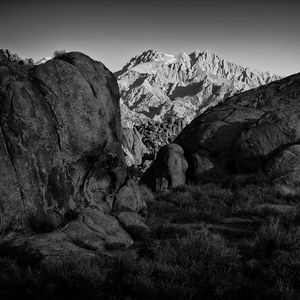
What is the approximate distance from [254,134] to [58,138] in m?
10.2

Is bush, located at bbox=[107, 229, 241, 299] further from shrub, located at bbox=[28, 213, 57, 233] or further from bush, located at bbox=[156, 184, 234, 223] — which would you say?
bush, located at bbox=[156, 184, 234, 223]

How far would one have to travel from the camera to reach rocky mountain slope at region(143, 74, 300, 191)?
15.2 metres

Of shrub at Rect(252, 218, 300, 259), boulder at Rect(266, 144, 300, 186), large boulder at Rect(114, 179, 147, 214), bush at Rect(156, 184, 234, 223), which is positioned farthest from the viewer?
boulder at Rect(266, 144, 300, 186)

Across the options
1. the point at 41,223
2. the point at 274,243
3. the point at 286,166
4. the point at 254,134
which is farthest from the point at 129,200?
the point at 254,134

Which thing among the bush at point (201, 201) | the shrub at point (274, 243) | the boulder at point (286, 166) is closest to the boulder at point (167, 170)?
the bush at point (201, 201)

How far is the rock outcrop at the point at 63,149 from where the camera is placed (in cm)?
846

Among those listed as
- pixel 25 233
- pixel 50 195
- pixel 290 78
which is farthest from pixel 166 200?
pixel 290 78

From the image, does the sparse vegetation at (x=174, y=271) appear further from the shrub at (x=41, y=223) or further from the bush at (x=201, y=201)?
the bush at (x=201, y=201)

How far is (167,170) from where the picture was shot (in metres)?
17.1

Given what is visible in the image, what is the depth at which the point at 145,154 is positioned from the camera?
3718 inches

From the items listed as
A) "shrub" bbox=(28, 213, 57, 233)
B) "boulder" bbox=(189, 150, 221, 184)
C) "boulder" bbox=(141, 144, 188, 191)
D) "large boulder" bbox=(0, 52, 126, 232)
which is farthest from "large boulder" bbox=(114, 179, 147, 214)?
"boulder" bbox=(189, 150, 221, 184)

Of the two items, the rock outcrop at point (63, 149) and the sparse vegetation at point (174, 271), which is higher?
the rock outcrop at point (63, 149)

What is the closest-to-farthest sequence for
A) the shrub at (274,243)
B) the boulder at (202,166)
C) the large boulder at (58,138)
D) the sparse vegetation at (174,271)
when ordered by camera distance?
the sparse vegetation at (174,271) → the shrub at (274,243) → the large boulder at (58,138) → the boulder at (202,166)

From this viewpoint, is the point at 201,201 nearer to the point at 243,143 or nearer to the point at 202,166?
the point at 202,166
